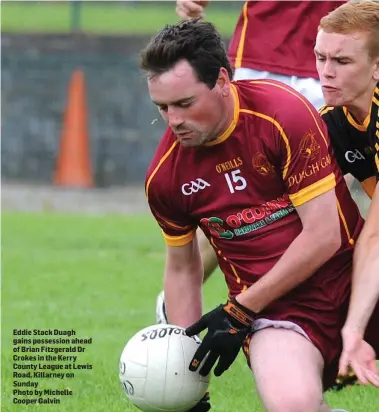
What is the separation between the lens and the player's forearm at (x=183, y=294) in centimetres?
502

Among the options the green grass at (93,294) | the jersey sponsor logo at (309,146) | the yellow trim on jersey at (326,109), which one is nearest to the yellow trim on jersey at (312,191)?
the jersey sponsor logo at (309,146)

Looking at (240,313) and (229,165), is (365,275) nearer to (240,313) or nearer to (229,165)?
(240,313)

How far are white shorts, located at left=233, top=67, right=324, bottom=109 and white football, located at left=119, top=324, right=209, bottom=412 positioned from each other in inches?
92.2

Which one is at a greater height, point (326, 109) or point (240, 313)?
point (326, 109)

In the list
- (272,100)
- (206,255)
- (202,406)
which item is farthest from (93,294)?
(272,100)

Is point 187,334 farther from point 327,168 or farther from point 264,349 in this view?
point 327,168

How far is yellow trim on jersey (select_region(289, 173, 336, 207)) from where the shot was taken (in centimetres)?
457

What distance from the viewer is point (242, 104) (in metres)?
4.68

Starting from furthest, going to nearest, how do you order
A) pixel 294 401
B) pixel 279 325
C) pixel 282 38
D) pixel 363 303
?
pixel 282 38, pixel 279 325, pixel 363 303, pixel 294 401

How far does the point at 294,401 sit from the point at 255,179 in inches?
35.1

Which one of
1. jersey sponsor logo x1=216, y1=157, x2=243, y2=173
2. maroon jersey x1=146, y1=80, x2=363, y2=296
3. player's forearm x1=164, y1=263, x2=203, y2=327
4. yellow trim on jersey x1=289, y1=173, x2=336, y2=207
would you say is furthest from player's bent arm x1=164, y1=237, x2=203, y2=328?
yellow trim on jersey x1=289, y1=173, x2=336, y2=207

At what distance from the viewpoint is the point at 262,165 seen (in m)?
4.64

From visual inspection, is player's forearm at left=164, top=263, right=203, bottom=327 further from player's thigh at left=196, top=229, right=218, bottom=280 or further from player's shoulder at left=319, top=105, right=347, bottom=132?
player's thigh at left=196, top=229, right=218, bottom=280

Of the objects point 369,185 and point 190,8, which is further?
point 190,8
